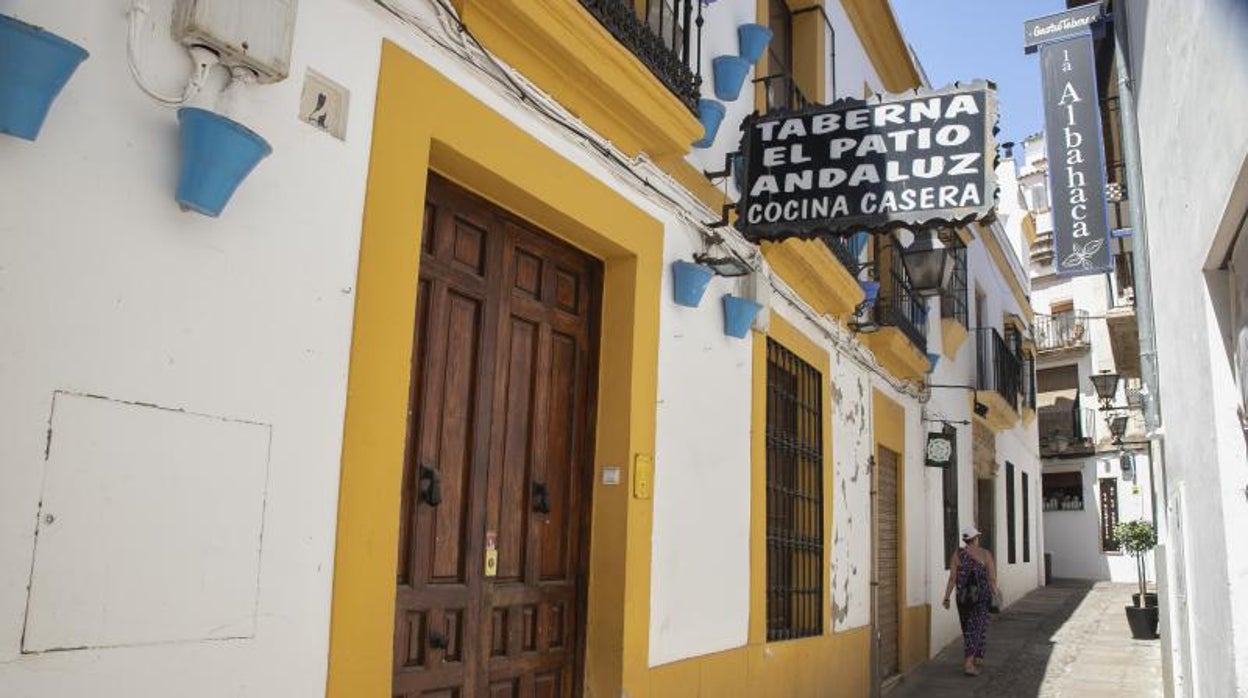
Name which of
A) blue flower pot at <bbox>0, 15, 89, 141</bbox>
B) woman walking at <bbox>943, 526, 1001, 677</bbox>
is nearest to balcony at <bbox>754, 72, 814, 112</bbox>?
blue flower pot at <bbox>0, 15, 89, 141</bbox>

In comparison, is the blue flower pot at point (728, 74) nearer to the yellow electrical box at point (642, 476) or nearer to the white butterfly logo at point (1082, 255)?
the yellow electrical box at point (642, 476)

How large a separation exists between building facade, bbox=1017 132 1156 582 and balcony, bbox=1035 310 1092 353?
0.02 m

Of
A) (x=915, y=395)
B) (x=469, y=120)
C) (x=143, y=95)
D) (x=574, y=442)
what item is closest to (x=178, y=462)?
(x=143, y=95)

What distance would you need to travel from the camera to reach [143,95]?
8.04 ft

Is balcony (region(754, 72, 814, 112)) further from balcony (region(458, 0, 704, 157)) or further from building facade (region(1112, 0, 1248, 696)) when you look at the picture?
building facade (region(1112, 0, 1248, 696))

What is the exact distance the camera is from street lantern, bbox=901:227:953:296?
27.8ft

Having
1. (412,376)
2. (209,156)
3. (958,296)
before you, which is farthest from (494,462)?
(958,296)

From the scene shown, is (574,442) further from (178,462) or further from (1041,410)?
(1041,410)

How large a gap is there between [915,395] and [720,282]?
600cm

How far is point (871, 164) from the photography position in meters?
4.88

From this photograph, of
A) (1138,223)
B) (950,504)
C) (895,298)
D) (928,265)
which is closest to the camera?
(1138,223)

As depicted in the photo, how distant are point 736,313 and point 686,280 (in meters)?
0.72

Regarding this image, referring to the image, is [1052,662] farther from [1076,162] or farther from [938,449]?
[1076,162]

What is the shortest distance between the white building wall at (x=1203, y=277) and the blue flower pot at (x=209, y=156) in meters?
2.35
